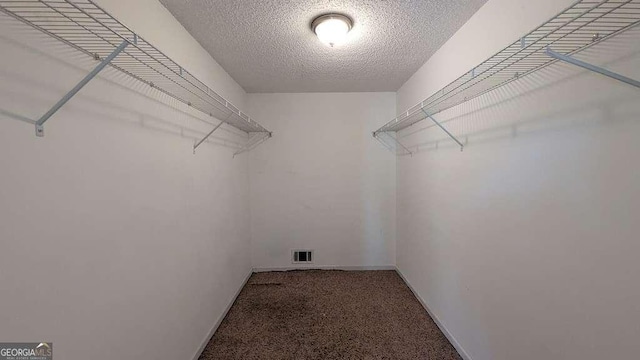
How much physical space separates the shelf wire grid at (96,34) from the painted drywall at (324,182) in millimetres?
1659

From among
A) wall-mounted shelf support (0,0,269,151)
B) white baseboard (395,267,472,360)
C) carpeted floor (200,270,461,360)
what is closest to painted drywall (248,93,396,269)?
carpeted floor (200,270,461,360)

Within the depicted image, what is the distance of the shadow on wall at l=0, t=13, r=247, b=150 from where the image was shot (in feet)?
2.40

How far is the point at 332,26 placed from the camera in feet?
5.24

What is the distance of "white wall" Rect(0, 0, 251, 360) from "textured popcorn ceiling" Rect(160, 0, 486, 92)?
0.27 m

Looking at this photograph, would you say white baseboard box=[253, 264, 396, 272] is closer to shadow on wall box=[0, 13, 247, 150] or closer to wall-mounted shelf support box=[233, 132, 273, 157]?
wall-mounted shelf support box=[233, 132, 273, 157]

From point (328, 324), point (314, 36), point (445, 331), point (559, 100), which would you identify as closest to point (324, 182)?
point (328, 324)

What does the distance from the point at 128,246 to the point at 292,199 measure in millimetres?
2231

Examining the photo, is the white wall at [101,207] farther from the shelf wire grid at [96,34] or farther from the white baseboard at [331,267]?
the white baseboard at [331,267]

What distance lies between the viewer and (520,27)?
1224 millimetres

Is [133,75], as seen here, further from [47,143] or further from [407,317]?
[407,317]

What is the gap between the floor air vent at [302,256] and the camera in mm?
3389

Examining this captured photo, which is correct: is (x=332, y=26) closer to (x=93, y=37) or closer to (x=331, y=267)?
(x=93, y=37)

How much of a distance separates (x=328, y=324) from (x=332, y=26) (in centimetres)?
232

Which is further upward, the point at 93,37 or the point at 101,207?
the point at 93,37
